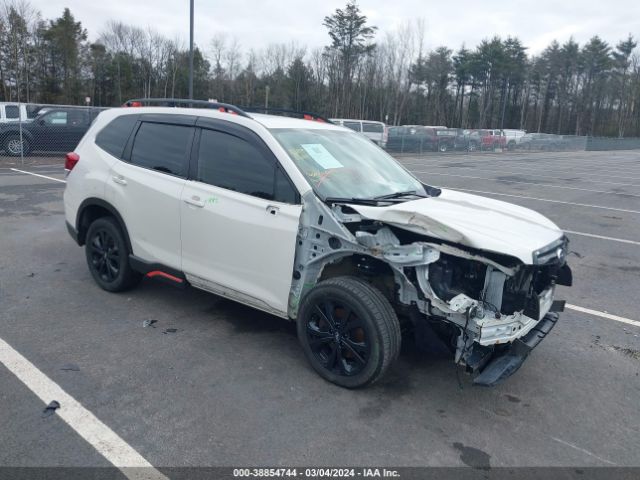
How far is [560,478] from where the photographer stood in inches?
111

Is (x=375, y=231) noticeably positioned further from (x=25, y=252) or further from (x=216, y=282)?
(x=25, y=252)

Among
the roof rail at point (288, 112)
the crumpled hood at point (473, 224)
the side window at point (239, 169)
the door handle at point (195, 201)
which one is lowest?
the door handle at point (195, 201)

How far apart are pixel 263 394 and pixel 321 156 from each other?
1.85 metres

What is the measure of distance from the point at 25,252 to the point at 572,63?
94.1 meters

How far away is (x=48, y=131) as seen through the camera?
58.3 feet

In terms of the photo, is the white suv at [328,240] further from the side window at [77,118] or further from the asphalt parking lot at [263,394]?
the side window at [77,118]

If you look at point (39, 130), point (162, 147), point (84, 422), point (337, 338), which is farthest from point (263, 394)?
point (39, 130)

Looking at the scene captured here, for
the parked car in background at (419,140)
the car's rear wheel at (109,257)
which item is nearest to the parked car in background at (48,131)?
the car's rear wheel at (109,257)

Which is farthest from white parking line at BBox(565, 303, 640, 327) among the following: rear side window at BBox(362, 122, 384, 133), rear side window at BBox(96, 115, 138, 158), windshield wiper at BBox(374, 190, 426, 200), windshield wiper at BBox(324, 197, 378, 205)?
rear side window at BBox(362, 122, 384, 133)

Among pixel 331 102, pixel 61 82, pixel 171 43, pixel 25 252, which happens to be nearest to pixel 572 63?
A: pixel 331 102

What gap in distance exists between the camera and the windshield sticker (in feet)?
13.4

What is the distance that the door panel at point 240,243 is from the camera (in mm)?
3750

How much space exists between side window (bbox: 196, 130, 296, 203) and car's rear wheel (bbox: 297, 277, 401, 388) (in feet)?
2.45

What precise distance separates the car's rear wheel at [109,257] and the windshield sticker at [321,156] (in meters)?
2.02
